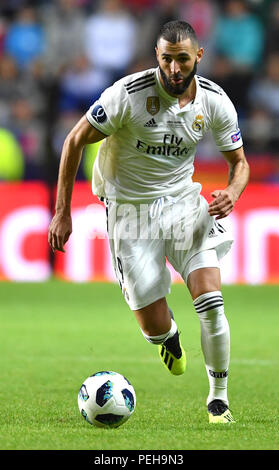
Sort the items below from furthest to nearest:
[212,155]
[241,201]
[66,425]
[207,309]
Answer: [212,155], [241,201], [207,309], [66,425]

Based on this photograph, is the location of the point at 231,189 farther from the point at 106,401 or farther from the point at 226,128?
the point at 106,401

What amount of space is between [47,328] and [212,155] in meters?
5.25

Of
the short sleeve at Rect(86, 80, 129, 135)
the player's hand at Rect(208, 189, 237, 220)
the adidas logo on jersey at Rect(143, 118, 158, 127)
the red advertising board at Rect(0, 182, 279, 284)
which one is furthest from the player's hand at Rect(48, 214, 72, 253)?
the red advertising board at Rect(0, 182, 279, 284)

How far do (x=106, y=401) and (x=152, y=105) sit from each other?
5.70 ft

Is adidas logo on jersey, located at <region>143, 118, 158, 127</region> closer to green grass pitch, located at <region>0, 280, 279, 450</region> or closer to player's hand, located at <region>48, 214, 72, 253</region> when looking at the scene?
player's hand, located at <region>48, 214, 72, 253</region>

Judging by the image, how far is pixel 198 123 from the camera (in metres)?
5.96

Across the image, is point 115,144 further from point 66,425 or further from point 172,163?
point 66,425

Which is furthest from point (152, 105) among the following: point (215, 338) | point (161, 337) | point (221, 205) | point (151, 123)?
point (161, 337)

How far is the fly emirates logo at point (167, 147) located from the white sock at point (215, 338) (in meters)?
0.90

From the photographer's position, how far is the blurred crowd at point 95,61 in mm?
14039

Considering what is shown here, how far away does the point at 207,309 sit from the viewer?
564 centimetres

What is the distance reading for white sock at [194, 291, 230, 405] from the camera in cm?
564
